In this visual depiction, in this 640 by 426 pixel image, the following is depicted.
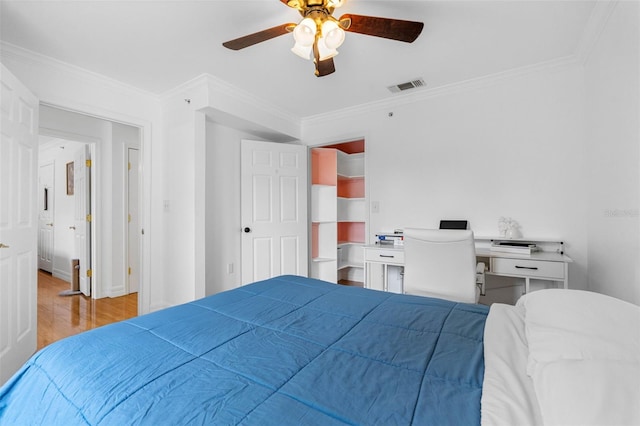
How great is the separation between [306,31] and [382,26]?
43 centimetres

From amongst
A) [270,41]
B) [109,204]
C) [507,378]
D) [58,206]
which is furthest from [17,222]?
[58,206]

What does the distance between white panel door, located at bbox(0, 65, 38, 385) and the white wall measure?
3714mm

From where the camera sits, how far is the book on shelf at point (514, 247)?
2459 millimetres

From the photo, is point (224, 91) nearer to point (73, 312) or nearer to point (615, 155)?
point (73, 312)

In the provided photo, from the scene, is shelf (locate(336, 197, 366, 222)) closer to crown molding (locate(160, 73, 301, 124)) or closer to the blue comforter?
crown molding (locate(160, 73, 301, 124))

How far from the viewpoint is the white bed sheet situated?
2.09ft

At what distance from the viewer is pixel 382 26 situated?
162cm

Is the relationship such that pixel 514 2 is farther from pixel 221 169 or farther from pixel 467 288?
pixel 221 169

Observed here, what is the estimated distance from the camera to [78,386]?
802 mm

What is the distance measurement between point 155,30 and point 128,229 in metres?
2.88

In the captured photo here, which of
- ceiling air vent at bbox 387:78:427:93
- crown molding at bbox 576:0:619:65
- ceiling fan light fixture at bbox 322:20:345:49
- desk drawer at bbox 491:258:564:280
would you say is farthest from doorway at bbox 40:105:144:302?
crown molding at bbox 576:0:619:65

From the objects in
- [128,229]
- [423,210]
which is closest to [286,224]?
[423,210]

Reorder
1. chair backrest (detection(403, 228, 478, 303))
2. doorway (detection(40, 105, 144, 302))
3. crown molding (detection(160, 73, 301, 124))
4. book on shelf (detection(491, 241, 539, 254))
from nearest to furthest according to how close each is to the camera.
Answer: chair backrest (detection(403, 228, 478, 303))
book on shelf (detection(491, 241, 539, 254))
crown molding (detection(160, 73, 301, 124))
doorway (detection(40, 105, 144, 302))

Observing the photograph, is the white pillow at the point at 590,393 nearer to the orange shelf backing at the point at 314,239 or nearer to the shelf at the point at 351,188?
the orange shelf backing at the point at 314,239
